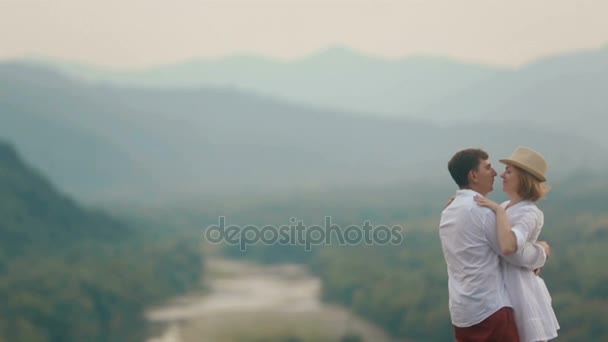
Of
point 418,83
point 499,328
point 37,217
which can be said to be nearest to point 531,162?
point 499,328

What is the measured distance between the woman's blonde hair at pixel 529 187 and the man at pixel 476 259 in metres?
0.10

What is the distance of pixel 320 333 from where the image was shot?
43.6ft

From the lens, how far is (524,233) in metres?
2.33

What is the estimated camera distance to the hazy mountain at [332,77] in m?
15.5

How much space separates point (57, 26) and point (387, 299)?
7.55 metres

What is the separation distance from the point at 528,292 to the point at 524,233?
180mm

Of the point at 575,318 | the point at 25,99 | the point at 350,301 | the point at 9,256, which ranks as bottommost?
the point at 575,318

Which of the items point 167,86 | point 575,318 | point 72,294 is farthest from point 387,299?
point 167,86

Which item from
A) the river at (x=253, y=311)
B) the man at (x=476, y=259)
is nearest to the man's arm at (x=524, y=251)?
the man at (x=476, y=259)

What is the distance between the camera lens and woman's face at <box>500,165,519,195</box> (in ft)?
8.00

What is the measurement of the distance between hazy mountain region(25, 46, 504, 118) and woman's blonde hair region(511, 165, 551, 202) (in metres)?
13.3

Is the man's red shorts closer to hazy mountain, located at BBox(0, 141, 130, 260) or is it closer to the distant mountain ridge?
hazy mountain, located at BBox(0, 141, 130, 260)

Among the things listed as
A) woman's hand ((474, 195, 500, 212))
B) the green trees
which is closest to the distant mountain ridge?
the green trees

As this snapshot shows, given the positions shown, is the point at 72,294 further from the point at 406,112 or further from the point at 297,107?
the point at 406,112
